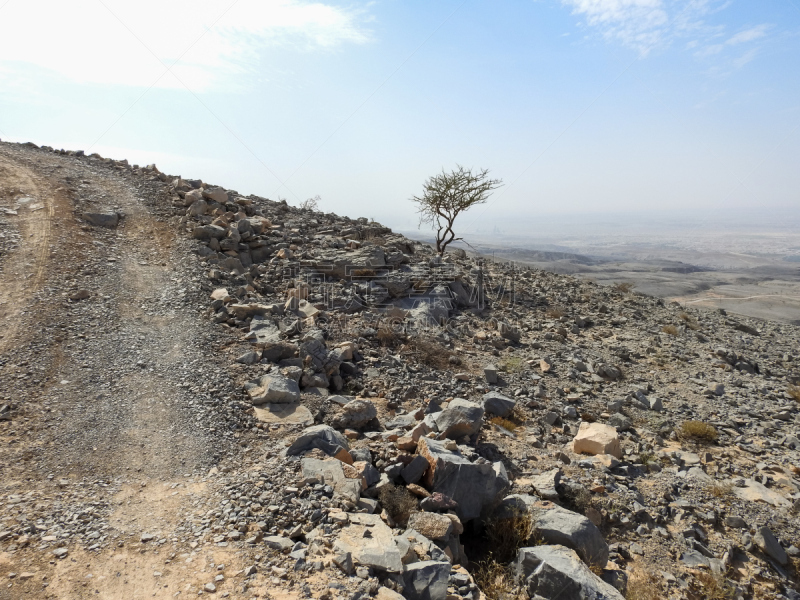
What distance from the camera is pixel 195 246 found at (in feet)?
41.1

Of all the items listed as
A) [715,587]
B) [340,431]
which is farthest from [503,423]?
[715,587]

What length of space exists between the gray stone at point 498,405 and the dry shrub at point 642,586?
3343mm

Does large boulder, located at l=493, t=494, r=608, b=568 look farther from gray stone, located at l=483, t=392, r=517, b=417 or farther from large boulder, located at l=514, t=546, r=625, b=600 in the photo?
gray stone, located at l=483, t=392, r=517, b=417

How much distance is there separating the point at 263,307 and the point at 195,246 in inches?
161

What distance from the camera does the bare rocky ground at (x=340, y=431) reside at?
436 cm

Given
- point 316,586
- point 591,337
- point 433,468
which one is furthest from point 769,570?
point 591,337

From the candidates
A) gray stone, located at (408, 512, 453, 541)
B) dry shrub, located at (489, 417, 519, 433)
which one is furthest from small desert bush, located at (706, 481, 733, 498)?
gray stone, located at (408, 512, 453, 541)

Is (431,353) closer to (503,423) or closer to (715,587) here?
(503,423)

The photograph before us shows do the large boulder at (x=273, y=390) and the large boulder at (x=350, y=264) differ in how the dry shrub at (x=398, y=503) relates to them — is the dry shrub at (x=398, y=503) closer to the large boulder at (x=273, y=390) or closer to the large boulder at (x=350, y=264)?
the large boulder at (x=273, y=390)

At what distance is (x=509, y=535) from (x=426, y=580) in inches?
67.9

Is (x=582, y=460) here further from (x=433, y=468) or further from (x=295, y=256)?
(x=295, y=256)

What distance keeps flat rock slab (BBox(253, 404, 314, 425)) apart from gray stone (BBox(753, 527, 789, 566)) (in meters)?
6.65

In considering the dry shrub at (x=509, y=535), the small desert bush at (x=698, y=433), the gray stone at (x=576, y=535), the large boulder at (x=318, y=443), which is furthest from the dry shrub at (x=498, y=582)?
the small desert bush at (x=698, y=433)

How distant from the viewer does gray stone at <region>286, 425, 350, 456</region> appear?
5.91 meters
